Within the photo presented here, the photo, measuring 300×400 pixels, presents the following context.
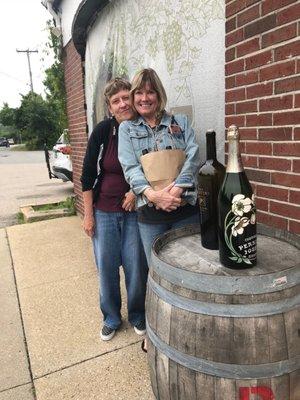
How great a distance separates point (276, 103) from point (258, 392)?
4.64ft

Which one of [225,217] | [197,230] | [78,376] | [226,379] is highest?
[225,217]

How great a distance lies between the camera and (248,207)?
1.58 metres

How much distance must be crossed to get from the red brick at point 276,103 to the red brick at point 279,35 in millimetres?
286

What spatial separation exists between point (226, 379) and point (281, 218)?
1.02 metres

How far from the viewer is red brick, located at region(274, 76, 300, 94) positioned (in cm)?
196

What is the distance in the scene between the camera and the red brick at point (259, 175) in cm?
227

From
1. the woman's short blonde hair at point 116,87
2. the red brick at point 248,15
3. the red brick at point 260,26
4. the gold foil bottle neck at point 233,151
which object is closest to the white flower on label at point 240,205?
the gold foil bottle neck at point 233,151

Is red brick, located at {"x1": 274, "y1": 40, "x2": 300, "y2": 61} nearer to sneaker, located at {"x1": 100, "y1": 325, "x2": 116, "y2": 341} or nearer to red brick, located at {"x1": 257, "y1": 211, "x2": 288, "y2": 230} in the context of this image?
red brick, located at {"x1": 257, "y1": 211, "x2": 288, "y2": 230}

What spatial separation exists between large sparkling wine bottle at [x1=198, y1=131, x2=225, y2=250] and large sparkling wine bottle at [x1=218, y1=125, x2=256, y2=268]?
0.67ft

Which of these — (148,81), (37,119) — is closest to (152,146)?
(148,81)

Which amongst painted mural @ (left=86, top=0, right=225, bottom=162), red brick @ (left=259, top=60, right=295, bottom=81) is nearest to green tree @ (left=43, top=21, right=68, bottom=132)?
painted mural @ (left=86, top=0, right=225, bottom=162)

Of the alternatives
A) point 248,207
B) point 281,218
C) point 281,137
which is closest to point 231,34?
point 281,137

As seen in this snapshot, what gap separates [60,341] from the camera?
3.12 m

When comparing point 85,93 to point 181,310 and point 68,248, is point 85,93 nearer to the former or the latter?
point 68,248
